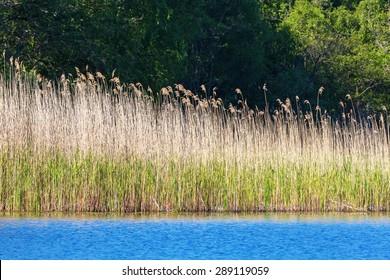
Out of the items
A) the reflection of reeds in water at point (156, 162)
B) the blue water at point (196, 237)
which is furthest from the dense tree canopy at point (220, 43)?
the blue water at point (196, 237)

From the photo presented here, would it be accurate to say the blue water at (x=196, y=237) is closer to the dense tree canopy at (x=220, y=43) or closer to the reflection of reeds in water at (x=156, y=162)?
the reflection of reeds in water at (x=156, y=162)

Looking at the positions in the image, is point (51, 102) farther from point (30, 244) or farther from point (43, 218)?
point (30, 244)

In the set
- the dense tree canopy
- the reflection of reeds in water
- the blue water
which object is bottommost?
the blue water

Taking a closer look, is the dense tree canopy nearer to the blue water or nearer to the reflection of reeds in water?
the reflection of reeds in water

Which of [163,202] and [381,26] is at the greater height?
[381,26]

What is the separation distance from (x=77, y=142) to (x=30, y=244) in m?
2.94

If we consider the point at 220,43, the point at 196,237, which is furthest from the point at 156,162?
the point at 220,43

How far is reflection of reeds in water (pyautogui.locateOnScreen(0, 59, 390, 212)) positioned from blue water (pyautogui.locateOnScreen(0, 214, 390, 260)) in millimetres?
527

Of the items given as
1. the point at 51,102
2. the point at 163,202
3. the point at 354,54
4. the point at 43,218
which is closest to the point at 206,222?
the point at 163,202

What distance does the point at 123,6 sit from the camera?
22.5 meters

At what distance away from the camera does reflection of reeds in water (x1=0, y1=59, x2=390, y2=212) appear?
488 inches

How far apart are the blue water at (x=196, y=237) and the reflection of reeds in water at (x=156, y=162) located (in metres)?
A: 0.53

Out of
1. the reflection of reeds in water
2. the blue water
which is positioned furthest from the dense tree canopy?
the blue water

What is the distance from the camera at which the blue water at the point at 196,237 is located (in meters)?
9.59
